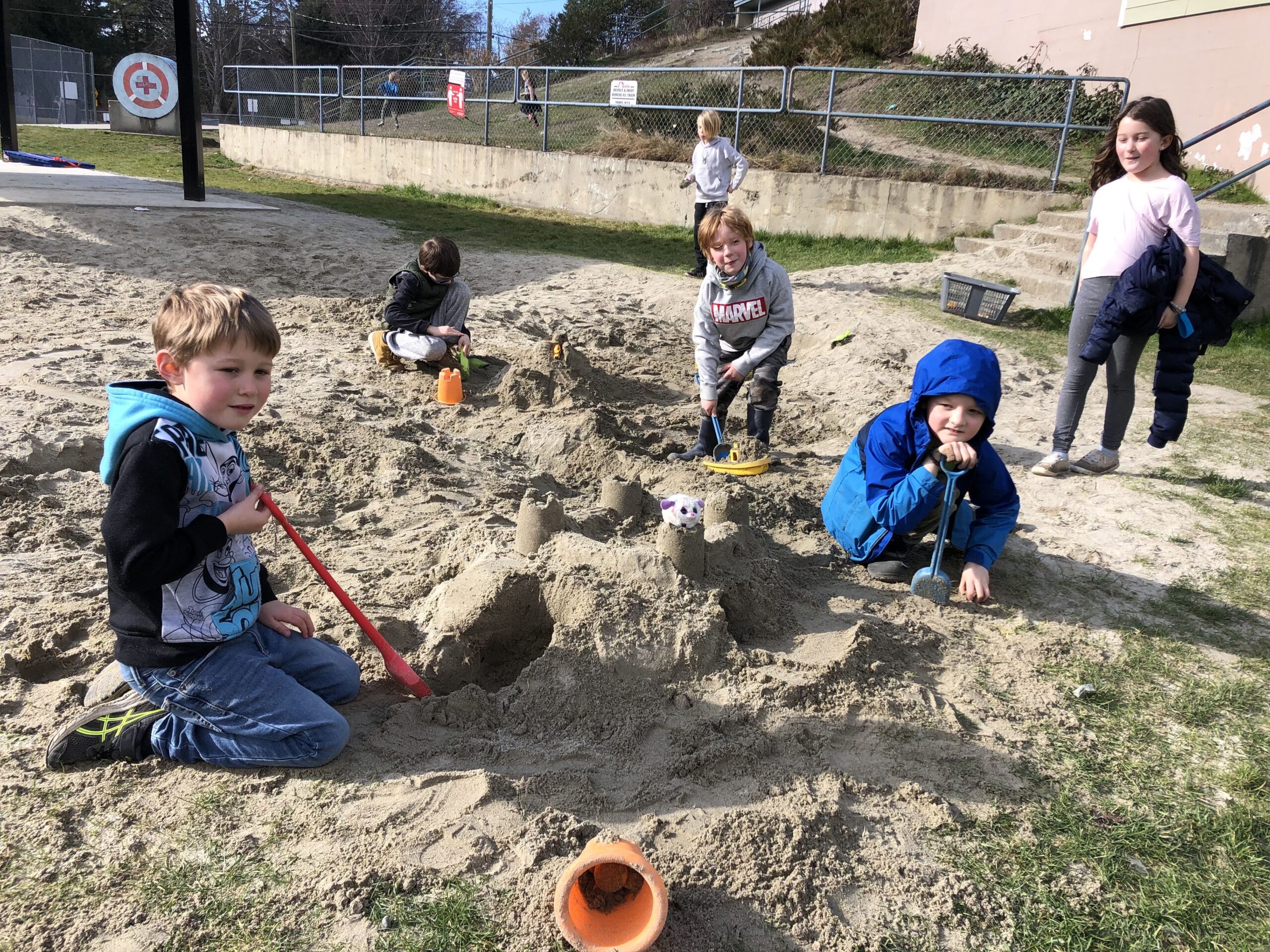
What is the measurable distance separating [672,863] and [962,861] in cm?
70

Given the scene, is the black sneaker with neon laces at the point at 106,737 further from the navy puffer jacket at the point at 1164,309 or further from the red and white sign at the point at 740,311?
the navy puffer jacket at the point at 1164,309

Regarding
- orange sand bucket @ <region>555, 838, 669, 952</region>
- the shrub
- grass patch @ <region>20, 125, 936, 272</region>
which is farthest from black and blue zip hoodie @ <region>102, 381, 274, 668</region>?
the shrub

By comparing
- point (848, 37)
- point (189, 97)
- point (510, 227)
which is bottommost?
point (510, 227)

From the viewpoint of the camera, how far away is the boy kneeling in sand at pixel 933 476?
3.18 m

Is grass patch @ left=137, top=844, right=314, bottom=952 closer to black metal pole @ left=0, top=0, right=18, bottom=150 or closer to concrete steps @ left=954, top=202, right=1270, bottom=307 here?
concrete steps @ left=954, top=202, right=1270, bottom=307

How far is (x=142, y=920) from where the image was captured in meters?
1.84

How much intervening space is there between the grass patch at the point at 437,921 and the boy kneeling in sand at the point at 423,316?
13.3 ft

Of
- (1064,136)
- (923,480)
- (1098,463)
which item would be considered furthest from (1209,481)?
(1064,136)

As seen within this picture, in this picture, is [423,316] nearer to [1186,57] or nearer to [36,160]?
[1186,57]

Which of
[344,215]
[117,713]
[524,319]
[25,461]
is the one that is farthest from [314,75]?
[117,713]

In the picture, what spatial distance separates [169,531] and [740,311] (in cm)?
324

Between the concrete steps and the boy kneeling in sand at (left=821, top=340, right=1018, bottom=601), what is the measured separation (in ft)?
18.8

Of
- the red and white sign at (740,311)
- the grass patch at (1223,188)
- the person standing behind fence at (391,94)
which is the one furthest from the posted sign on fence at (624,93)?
the red and white sign at (740,311)

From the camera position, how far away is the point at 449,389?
5371 millimetres
